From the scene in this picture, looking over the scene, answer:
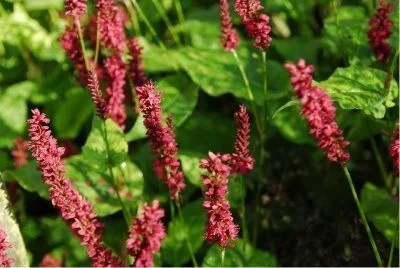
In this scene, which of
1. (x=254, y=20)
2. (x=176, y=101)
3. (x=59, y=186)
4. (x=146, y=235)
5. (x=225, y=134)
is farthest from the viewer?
(x=225, y=134)

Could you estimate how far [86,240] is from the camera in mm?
1690

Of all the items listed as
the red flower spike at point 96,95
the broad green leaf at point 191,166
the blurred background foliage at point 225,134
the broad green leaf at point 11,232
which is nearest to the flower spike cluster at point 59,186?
the red flower spike at point 96,95

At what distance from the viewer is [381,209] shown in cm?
230

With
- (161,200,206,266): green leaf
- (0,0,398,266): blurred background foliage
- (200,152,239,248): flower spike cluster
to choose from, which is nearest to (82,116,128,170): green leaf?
(0,0,398,266): blurred background foliage

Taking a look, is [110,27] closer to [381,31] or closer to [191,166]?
[191,166]

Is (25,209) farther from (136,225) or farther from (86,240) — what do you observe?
(136,225)

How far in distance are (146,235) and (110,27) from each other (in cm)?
81

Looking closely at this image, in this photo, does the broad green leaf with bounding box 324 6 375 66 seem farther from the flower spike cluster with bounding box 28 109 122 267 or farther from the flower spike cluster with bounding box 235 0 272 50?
the flower spike cluster with bounding box 28 109 122 267

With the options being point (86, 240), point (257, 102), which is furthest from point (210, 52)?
point (86, 240)

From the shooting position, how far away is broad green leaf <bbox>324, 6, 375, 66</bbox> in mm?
2441

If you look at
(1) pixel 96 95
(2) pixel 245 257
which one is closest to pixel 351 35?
(2) pixel 245 257

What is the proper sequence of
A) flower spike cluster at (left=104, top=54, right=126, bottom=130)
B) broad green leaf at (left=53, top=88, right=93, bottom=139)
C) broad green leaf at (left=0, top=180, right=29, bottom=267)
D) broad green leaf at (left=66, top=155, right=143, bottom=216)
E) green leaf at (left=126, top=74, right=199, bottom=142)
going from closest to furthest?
1. broad green leaf at (left=0, top=180, right=29, bottom=267)
2. flower spike cluster at (left=104, top=54, right=126, bottom=130)
3. broad green leaf at (left=66, top=155, right=143, bottom=216)
4. green leaf at (left=126, top=74, right=199, bottom=142)
5. broad green leaf at (left=53, top=88, right=93, bottom=139)

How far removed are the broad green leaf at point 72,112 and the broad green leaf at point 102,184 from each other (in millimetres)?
471

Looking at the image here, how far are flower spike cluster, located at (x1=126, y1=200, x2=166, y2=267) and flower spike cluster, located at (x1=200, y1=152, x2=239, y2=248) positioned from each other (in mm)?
129
